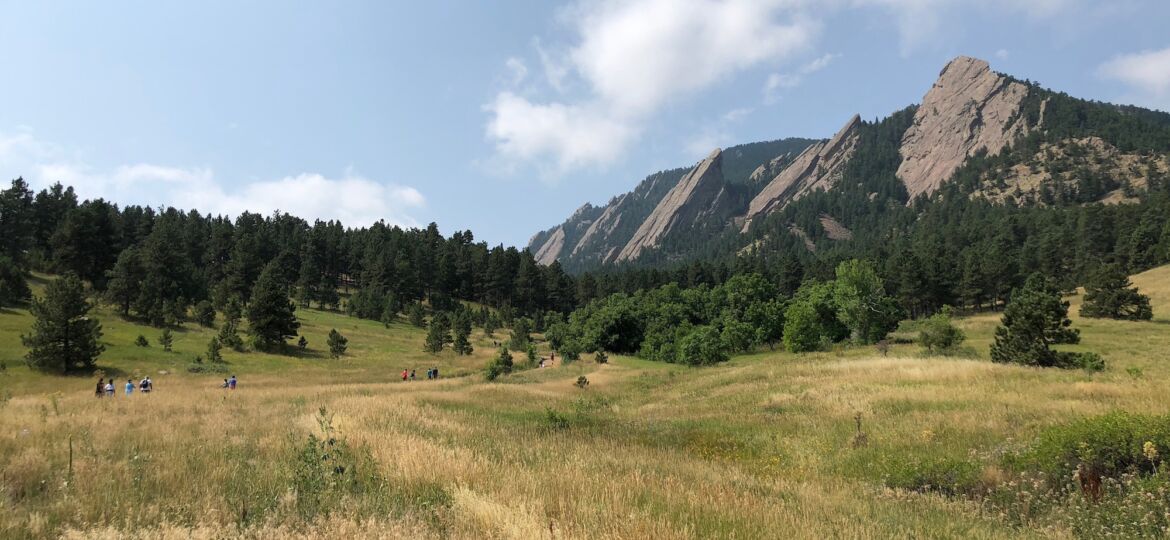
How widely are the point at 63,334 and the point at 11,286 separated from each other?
2921cm

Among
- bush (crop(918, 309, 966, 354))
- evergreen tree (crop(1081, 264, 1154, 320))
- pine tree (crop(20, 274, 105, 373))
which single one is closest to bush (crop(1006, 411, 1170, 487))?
bush (crop(918, 309, 966, 354))

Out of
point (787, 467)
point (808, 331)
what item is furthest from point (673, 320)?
point (787, 467)

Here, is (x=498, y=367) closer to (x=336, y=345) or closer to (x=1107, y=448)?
(x=336, y=345)

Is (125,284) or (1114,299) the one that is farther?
(125,284)

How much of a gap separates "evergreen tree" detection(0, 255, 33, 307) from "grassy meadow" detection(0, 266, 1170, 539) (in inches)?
2201

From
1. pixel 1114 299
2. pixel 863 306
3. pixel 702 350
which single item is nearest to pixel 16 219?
pixel 702 350

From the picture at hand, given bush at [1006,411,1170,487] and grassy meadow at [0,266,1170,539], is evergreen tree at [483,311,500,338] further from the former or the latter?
bush at [1006,411,1170,487]

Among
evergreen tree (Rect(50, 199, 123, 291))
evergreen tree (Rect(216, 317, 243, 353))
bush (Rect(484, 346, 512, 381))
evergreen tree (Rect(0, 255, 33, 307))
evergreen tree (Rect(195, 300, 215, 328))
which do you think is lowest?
bush (Rect(484, 346, 512, 381))

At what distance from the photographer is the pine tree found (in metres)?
38.7

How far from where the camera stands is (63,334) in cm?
3934

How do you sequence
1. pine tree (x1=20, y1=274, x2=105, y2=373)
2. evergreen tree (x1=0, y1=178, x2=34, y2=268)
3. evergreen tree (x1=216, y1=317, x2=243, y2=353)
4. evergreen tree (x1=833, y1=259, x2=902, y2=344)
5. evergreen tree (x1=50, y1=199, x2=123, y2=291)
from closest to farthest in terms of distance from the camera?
1. pine tree (x1=20, y1=274, x2=105, y2=373)
2. evergreen tree (x1=216, y1=317, x2=243, y2=353)
3. evergreen tree (x1=833, y1=259, x2=902, y2=344)
4. evergreen tree (x1=50, y1=199, x2=123, y2=291)
5. evergreen tree (x1=0, y1=178, x2=34, y2=268)

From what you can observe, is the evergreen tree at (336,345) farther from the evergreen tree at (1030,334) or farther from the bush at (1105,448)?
the bush at (1105,448)

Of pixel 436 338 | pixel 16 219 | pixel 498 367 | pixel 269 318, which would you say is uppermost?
pixel 16 219

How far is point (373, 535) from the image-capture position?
4844mm
